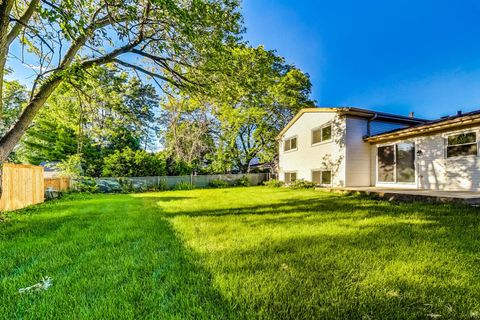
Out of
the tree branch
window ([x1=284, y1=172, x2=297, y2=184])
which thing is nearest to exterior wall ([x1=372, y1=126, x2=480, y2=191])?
window ([x1=284, y1=172, x2=297, y2=184])

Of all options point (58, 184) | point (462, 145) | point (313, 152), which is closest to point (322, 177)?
point (313, 152)

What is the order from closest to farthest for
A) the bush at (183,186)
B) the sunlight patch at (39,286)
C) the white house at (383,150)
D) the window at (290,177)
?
1. the sunlight patch at (39,286)
2. the white house at (383,150)
3. the window at (290,177)
4. the bush at (183,186)

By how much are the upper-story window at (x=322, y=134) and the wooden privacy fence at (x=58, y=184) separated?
14.0 meters

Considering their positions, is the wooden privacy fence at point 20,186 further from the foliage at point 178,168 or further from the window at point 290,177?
the window at point 290,177

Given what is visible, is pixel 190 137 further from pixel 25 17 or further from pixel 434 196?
pixel 434 196

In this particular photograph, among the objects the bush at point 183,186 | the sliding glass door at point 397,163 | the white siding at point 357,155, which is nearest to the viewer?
the sliding glass door at point 397,163

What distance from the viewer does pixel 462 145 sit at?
812 centimetres

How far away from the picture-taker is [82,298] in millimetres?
2061

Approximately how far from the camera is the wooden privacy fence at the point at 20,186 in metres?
7.26

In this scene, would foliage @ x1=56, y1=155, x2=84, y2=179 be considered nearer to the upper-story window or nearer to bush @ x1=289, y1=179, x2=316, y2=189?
bush @ x1=289, y1=179, x2=316, y2=189

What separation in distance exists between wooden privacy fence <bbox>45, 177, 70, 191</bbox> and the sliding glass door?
15.7 metres

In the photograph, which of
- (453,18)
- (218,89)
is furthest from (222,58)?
(453,18)

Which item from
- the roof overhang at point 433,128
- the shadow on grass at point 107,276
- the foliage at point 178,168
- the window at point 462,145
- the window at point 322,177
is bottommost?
the shadow on grass at point 107,276

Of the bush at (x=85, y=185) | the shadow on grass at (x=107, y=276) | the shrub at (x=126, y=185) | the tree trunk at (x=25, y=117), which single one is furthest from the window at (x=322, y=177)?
the bush at (x=85, y=185)
